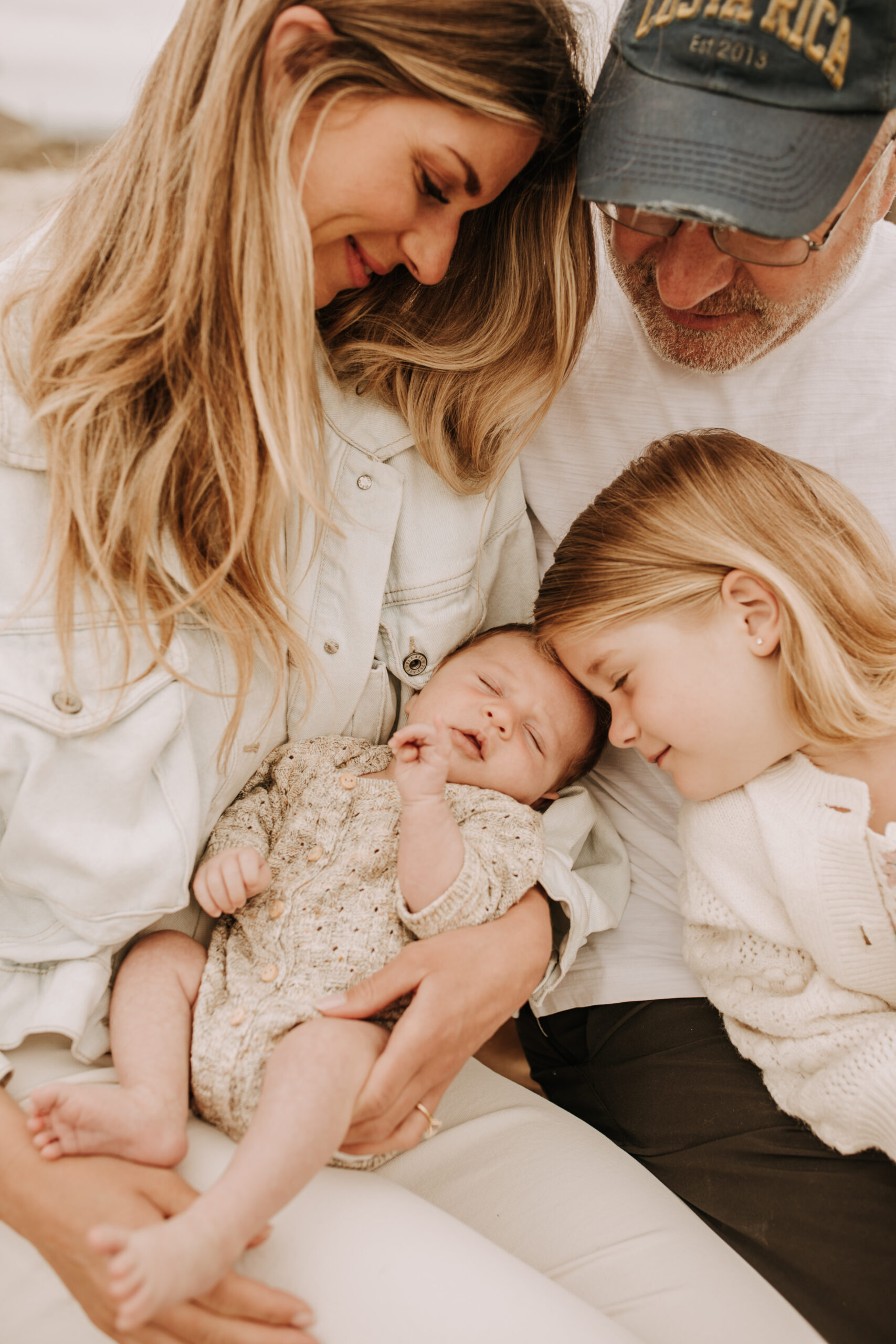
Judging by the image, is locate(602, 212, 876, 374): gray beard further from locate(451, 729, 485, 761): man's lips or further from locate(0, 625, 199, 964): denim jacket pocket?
locate(0, 625, 199, 964): denim jacket pocket

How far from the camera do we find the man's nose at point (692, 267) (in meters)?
1.23

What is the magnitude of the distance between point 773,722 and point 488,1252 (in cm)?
70

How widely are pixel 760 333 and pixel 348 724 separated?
2.68 ft

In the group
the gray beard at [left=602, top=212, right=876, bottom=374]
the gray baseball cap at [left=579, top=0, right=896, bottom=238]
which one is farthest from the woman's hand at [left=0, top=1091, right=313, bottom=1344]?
the gray beard at [left=602, top=212, right=876, bottom=374]

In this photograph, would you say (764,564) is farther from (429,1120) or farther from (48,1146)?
(48,1146)

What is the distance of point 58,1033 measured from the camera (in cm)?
113

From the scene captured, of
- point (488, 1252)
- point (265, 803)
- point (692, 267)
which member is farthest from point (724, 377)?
point (488, 1252)

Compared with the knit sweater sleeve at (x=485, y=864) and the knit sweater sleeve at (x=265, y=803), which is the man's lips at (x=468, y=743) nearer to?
the knit sweater sleeve at (x=485, y=864)

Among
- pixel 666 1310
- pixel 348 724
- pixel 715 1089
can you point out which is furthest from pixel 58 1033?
pixel 715 1089

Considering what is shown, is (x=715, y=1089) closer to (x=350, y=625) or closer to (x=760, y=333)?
(x=350, y=625)

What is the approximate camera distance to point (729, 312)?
1.32m

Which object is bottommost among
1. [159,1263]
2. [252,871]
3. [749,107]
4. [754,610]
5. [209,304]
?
[159,1263]

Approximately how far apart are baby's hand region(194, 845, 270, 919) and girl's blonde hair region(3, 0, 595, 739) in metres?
0.17

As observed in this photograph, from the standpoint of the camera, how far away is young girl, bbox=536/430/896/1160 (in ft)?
3.82
